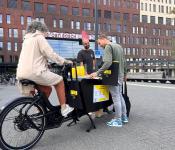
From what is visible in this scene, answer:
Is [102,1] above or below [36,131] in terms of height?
above

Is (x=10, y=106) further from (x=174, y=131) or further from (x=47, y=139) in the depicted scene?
(x=174, y=131)

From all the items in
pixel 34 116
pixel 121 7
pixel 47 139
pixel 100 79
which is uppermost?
pixel 121 7

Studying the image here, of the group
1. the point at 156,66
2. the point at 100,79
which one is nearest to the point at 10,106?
the point at 100,79

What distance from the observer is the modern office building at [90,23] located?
82312 millimetres

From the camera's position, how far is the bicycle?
4.84 metres

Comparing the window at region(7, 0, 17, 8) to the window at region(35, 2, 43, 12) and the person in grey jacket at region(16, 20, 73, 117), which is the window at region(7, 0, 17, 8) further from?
the person in grey jacket at region(16, 20, 73, 117)

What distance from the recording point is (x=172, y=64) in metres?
26.5

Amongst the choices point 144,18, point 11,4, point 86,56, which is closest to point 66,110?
point 86,56

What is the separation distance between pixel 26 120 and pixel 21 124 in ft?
0.29

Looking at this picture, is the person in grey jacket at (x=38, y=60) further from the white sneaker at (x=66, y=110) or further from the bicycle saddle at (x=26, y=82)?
the white sneaker at (x=66, y=110)

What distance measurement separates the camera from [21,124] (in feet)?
16.5

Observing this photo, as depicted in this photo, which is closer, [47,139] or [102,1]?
[47,139]

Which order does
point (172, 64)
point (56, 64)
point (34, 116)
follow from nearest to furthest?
point (34, 116) < point (56, 64) < point (172, 64)

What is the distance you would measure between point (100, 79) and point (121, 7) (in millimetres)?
99562
